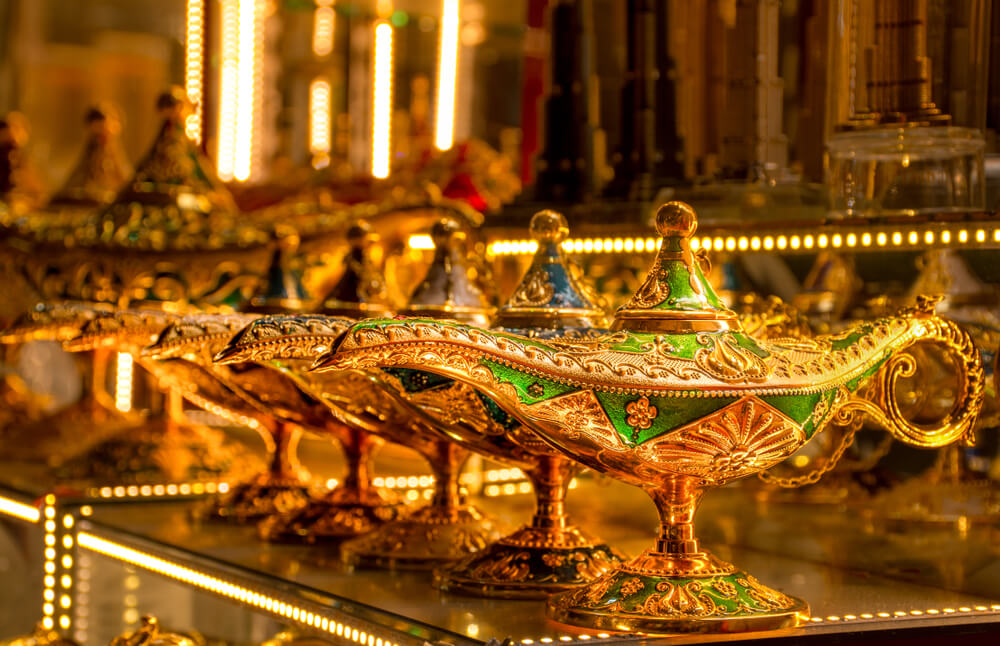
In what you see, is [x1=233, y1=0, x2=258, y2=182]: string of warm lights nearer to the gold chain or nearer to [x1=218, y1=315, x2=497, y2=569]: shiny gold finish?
[x1=218, y1=315, x2=497, y2=569]: shiny gold finish

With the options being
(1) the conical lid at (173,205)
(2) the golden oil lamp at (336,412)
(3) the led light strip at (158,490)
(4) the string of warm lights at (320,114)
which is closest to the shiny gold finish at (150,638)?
(2) the golden oil lamp at (336,412)

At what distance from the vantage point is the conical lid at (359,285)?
174cm

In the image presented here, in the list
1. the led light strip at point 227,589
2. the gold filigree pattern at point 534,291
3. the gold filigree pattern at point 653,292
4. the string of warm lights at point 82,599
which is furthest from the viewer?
the string of warm lights at point 82,599

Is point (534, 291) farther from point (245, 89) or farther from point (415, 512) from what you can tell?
point (245, 89)

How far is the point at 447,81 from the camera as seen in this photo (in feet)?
13.1

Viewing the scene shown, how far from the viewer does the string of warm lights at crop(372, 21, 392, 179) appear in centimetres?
372

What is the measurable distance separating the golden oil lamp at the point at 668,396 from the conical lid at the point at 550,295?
19 centimetres

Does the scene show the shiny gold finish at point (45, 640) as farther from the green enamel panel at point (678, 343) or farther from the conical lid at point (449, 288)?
the green enamel panel at point (678, 343)

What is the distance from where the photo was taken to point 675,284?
130 cm

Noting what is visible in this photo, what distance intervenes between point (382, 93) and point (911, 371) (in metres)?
2.56

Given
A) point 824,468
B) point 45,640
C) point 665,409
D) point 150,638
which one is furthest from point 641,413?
point 45,640

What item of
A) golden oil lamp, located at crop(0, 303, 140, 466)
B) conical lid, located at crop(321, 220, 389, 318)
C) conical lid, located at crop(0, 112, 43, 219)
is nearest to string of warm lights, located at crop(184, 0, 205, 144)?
conical lid, located at crop(0, 112, 43, 219)

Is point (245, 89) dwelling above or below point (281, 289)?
above

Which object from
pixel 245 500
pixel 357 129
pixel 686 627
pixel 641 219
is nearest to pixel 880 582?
pixel 686 627
